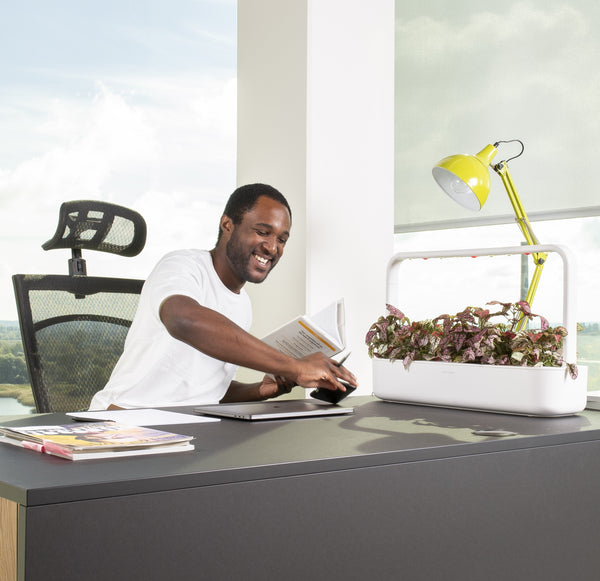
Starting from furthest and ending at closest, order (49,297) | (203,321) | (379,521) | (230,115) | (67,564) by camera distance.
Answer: (230,115)
(49,297)
(203,321)
(379,521)
(67,564)

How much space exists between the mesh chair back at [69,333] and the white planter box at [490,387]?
764 mm

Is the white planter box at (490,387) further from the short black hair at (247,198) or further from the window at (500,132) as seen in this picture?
the window at (500,132)

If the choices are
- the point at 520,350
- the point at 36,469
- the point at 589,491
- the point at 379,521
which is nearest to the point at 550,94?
the point at 520,350

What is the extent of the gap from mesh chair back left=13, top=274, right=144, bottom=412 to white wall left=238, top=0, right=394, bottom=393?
2.18 feet

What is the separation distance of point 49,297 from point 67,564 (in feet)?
4.05

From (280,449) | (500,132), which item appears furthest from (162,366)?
(500,132)

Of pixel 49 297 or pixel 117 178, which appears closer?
pixel 49 297

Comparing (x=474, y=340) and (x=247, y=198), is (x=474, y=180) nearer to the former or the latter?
(x=247, y=198)

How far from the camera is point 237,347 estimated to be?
5.32 feet

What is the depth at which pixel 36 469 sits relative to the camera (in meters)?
0.82

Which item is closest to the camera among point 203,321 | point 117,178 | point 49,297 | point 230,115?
point 203,321

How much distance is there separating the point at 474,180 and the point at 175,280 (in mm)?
859

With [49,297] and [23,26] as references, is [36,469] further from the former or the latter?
[23,26]

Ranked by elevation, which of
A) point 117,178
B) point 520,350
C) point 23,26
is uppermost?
point 23,26
